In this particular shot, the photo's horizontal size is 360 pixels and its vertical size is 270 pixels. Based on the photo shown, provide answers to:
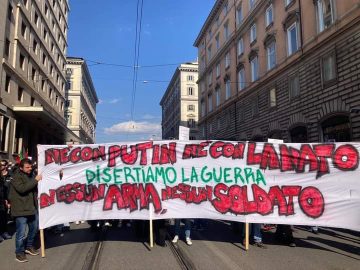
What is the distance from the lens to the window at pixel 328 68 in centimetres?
1888

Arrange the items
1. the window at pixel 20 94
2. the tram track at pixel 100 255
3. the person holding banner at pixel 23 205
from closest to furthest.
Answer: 1. the tram track at pixel 100 255
2. the person holding banner at pixel 23 205
3. the window at pixel 20 94

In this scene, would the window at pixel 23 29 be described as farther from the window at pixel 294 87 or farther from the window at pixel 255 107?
the window at pixel 294 87


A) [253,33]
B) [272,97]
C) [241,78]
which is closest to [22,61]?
[241,78]

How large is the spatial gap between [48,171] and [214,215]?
362 cm

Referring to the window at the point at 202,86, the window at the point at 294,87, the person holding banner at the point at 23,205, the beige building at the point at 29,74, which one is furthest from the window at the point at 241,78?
the person holding banner at the point at 23,205

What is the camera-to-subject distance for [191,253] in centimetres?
723

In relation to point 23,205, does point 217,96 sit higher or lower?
higher

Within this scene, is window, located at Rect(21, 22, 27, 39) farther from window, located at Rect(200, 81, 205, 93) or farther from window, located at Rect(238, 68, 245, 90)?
window, located at Rect(200, 81, 205, 93)

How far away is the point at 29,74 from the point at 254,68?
722 inches

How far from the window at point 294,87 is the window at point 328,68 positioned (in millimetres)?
2867

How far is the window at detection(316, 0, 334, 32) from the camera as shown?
19328 millimetres

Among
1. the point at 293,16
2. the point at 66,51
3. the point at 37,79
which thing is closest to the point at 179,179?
the point at 293,16

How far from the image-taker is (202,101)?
50.5 metres

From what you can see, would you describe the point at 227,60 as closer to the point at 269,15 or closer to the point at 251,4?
the point at 251,4
